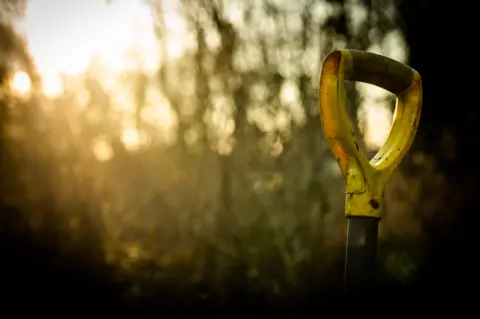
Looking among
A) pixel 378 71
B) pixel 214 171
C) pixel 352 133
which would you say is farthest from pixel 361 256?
pixel 214 171

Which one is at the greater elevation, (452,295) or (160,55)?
(160,55)

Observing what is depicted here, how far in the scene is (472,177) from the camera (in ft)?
15.5

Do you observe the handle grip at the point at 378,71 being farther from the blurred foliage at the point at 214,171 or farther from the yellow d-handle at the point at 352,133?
the blurred foliage at the point at 214,171

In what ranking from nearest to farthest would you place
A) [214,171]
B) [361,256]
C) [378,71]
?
[361,256] < [378,71] < [214,171]

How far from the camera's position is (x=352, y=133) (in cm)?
147

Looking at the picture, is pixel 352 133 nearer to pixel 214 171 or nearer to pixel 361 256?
pixel 361 256

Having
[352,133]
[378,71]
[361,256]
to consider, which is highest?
[378,71]

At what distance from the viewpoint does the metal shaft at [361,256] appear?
1.38m

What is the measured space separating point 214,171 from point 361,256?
576 cm

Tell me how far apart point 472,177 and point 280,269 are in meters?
2.40

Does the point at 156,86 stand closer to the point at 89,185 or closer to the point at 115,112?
the point at 115,112

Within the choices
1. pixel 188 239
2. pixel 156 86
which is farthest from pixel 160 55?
pixel 188 239

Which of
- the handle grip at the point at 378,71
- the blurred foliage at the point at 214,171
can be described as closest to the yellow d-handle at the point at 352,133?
the handle grip at the point at 378,71

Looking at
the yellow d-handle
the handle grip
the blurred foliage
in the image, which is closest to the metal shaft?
the yellow d-handle
